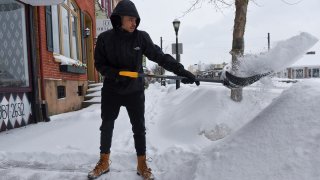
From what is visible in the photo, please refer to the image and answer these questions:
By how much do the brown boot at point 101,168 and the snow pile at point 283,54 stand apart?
1.63 meters

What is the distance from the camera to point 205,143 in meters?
4.76

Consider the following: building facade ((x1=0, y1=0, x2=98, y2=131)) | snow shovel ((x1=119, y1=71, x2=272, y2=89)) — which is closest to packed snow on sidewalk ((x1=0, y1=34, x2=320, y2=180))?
snow shovel ((x1=119, y1=71, x2=272, y2=89))

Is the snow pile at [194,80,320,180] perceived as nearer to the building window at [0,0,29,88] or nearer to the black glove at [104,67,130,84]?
the black glove at [104,67,130,84]

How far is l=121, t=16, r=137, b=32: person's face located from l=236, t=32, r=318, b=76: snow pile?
1.15 metres

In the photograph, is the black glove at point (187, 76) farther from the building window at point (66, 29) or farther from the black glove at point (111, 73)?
the building window at point (66, 29)

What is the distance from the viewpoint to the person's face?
10.7ft

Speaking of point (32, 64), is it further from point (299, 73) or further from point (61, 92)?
point (299, 73)

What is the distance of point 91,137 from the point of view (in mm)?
5410

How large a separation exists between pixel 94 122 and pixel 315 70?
125 feet

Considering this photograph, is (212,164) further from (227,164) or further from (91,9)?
(91,9)

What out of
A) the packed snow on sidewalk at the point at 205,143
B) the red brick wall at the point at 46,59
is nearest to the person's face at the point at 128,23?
the packed snow on sidewalk at the point at 205,143

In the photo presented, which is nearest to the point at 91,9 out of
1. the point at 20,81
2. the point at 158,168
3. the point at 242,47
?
the point at 20,81

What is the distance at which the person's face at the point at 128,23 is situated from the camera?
3.26 metres

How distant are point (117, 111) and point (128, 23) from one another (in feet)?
2.74
